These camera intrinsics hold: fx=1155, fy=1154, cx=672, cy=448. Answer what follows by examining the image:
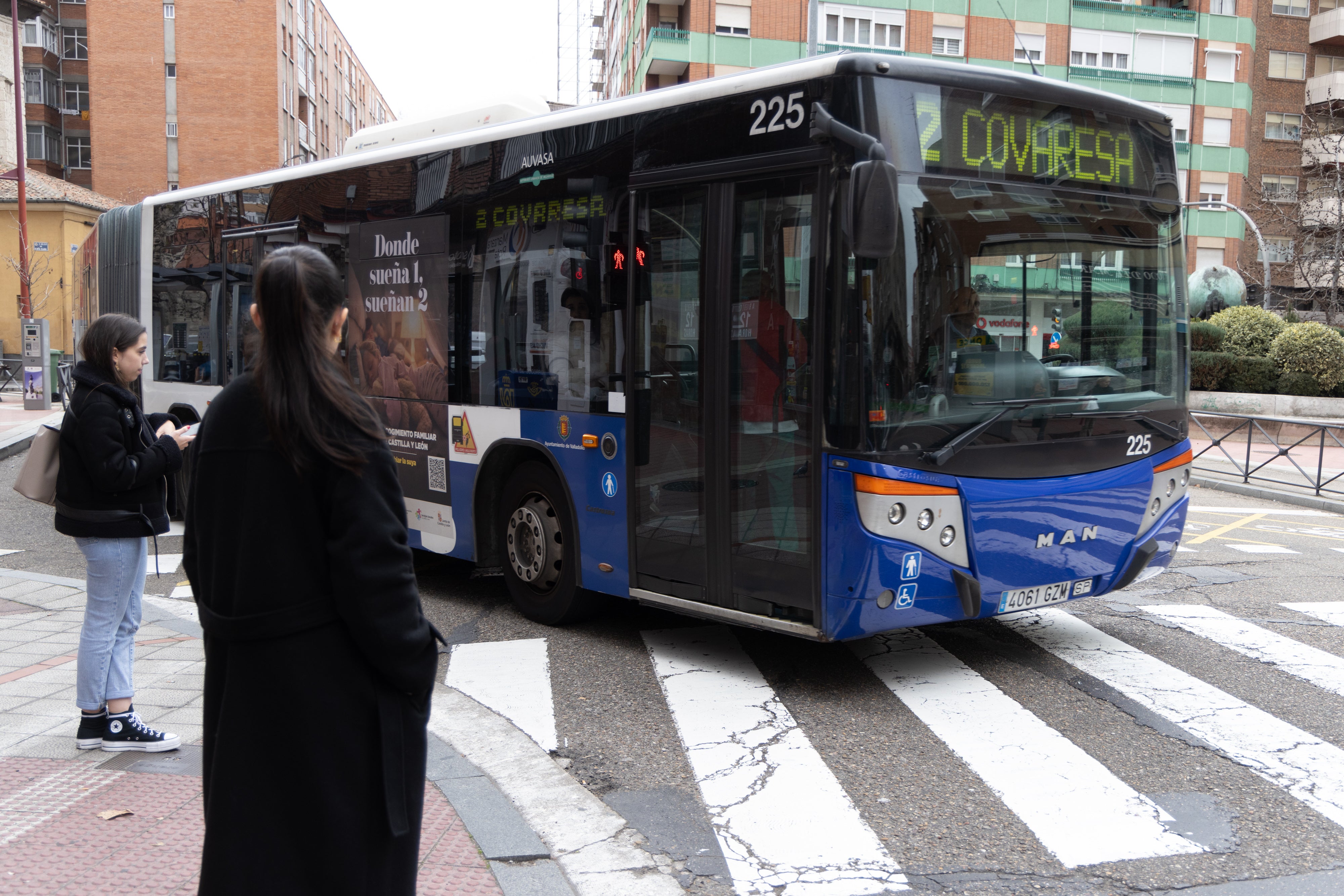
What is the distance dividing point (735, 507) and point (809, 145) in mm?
1783

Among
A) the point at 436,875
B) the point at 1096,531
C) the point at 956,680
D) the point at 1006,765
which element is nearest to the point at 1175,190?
the point at 1096,531

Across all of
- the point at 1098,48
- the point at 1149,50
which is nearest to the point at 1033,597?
the point at 1098,48

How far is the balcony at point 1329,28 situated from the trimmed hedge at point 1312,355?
4077 cm

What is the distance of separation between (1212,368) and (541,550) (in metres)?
21.0

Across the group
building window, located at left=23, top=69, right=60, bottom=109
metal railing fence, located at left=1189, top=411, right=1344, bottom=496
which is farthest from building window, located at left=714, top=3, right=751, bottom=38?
building window, located at left=23, top=69, right=60, bottom=109

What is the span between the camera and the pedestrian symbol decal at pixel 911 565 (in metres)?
5.37

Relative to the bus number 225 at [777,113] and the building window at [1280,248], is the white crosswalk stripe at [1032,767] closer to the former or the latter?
the bus number 225 at [777,113]

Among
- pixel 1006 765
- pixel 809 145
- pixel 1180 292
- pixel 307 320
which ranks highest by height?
pixel 809 145

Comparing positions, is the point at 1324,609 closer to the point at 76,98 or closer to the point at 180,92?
the point at 180,92

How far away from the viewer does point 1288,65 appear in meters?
57.7

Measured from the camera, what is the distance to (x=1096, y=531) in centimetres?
603

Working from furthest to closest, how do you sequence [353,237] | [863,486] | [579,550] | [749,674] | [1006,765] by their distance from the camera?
[353,237] < [579,550] < [749,674] < [863,486] < [1006,765]

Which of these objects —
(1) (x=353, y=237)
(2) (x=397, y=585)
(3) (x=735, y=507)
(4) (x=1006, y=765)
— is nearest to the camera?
(2) (x=397, y=585)

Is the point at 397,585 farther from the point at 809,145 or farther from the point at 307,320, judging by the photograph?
the point at 809,145
